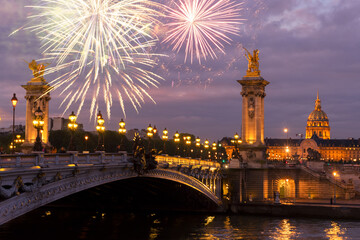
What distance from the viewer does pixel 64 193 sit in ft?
99.2

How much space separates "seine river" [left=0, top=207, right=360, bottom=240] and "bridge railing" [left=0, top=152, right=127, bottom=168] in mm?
13036

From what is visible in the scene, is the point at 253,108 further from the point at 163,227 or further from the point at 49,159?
the point at 49,159

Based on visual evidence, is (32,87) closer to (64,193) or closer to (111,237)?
(111,237)

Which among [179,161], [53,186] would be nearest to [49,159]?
[53,186]

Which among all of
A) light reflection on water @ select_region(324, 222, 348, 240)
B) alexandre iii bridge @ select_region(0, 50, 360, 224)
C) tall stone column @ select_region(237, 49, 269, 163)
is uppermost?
tall stone column @ select_region(237, 49, 269, 163)

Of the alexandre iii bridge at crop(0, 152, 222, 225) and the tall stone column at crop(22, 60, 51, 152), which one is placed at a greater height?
the tall stone column at crop(22, 60, 51, 152)

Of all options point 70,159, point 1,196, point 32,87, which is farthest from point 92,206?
point 1,196

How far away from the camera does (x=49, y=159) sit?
94.8 feet

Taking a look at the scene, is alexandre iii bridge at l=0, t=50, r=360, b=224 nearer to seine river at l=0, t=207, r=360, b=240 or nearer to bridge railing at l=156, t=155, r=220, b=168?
bridge railing at l=156, t=155, r=220, b=168

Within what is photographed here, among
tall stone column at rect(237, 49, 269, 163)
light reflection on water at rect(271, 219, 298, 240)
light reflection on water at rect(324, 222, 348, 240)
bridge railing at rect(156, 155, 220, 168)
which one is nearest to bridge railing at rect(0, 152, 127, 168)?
bridge railing at rect(156, 155, 220, 168)

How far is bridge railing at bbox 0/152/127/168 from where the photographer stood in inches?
1004

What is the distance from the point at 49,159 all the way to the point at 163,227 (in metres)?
28.4

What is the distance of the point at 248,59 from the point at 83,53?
48670 mm

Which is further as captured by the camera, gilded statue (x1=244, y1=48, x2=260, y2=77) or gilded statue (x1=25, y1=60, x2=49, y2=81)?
gilded statue (x1=244, y1=48, x2=260, y2=77)
